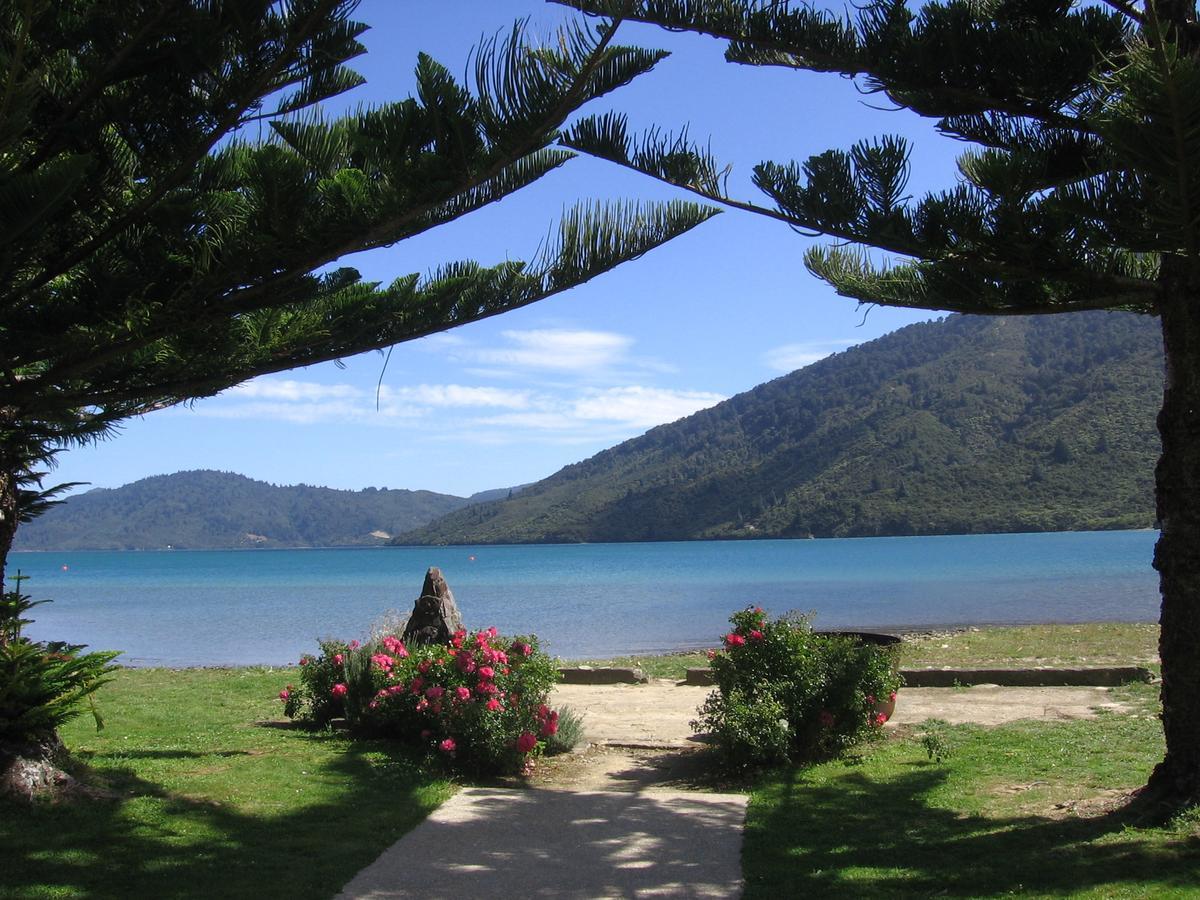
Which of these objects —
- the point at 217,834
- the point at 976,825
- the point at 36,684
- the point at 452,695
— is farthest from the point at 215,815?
the point at 976,825

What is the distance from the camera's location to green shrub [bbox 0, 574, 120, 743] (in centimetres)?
547

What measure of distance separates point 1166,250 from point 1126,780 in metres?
3.26

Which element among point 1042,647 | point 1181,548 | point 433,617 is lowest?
point 1042,647

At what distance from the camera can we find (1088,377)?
87.4 metres

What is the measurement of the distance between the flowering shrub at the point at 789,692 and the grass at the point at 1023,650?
4.74 metres

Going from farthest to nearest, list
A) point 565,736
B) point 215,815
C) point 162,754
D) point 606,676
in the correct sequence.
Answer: point 606,676 < point 565,736 < point 162,754 < point 215,815

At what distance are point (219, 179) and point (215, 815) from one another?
351 centimetres

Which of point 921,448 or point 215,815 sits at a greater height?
point 921,448

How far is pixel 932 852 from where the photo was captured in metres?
4.93

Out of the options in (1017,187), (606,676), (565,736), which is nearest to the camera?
(1017,187)

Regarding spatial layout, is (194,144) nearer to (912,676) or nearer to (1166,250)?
(1166,250)

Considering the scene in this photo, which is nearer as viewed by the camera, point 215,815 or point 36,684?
point 36,684

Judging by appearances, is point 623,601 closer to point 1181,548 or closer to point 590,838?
point 590,838

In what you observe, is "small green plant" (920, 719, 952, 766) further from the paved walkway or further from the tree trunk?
the tree trunk
